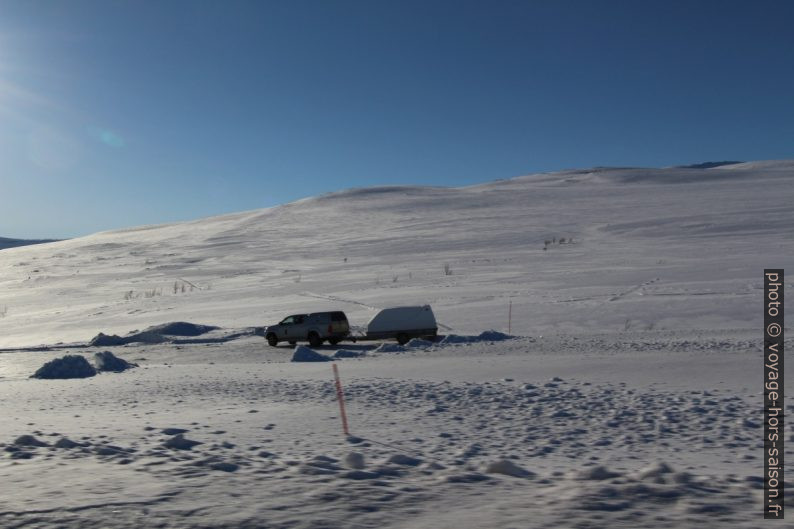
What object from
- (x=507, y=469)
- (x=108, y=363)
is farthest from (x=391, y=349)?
(x=507, y=469)

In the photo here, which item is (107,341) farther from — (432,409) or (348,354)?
(432,409)

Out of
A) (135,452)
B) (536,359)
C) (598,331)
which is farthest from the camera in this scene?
(598,331)

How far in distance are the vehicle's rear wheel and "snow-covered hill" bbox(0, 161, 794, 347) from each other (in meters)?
4.43

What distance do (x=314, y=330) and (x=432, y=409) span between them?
1325cm

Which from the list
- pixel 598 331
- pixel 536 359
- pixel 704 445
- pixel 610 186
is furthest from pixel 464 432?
pixel 610 186

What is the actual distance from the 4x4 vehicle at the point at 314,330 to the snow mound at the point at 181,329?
426cm

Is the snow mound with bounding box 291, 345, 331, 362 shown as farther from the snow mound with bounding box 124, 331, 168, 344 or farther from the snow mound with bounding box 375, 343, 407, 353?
the snow mound with bounding box 124, 331, 168, 344

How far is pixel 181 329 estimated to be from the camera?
2655 cm

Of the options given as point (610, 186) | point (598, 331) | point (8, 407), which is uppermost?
point (610, 186)

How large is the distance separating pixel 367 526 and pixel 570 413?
5122 millimetres

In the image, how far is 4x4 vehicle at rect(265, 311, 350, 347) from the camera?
2298 centimetres

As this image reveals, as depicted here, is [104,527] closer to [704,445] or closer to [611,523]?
[611,523]

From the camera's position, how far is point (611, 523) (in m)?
5.30

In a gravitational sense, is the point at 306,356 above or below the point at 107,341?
above
